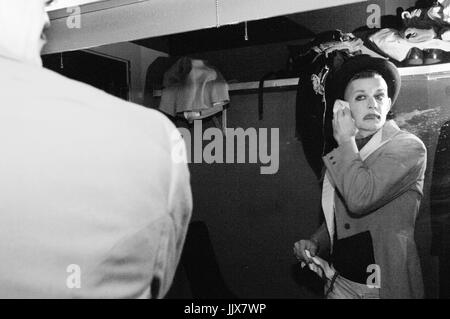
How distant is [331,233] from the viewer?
1.42 m

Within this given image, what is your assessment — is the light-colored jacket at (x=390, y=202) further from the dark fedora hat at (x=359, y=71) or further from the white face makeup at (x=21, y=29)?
the white face makeup at (x=21, y=29)

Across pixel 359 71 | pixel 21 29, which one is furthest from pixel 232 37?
pixel 21 29

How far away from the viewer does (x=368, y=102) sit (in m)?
1.35

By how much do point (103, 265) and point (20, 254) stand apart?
74mm

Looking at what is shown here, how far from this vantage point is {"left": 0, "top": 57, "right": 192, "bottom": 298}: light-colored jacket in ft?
1.40

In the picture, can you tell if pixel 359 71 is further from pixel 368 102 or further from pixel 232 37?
pixel 232 37

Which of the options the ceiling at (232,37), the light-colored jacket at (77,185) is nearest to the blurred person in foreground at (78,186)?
the light-colored jacket at (77,185)

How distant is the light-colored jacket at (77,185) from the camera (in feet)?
1.40

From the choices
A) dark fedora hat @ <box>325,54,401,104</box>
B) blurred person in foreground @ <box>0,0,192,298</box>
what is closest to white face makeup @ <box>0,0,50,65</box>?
blurred person in foreground @ <box>0,0,192,298</box>

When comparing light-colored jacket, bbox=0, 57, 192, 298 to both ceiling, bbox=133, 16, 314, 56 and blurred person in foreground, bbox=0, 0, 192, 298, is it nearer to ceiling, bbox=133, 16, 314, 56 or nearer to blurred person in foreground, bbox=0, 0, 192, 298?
blurred person in foreground, bbox=0, 0, 192, 298

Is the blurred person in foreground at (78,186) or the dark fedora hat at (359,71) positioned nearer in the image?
the blurred person in foreground at (78,186)

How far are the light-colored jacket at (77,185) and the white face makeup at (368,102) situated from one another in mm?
1010
